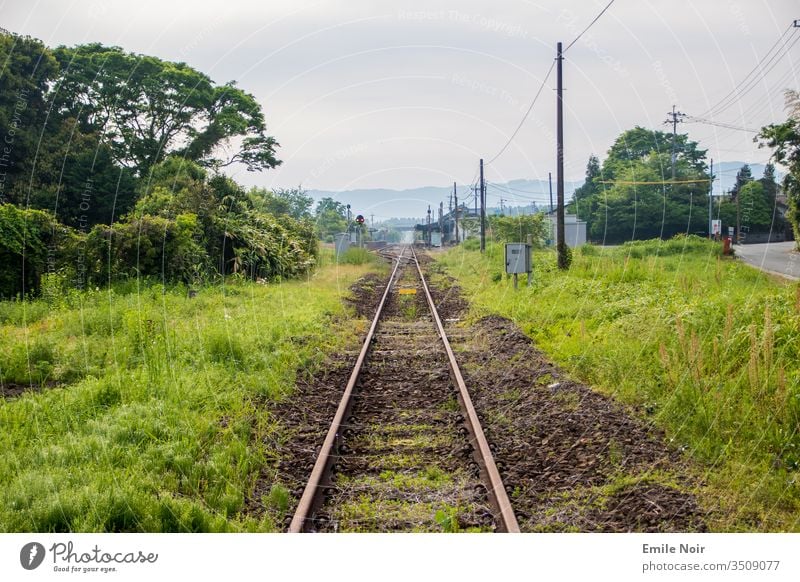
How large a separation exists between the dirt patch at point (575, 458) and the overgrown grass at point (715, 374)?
0.79ft

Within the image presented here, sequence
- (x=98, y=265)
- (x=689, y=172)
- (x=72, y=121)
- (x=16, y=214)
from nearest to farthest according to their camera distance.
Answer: (x=16, y=214), (x=98, y=265), (x=72, y=121), (x=689, y=172)

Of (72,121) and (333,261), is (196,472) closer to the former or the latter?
(72,121)

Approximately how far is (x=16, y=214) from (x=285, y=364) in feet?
26.8

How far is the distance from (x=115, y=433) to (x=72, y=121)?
983 inches

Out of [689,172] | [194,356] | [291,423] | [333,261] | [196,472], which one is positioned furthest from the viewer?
[689,172]

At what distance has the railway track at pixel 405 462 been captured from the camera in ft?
14.9

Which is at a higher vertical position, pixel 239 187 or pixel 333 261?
pixel 239 187

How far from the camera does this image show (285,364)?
9.20 meters

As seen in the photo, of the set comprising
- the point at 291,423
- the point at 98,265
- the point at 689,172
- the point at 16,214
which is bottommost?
the point at 291,423

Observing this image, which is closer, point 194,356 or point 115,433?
point 115,433

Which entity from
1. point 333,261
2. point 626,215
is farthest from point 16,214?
point 626,215

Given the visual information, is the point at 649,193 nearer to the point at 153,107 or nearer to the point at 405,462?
the point at 153,107

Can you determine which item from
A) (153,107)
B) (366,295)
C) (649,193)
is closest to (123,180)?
(153,107)

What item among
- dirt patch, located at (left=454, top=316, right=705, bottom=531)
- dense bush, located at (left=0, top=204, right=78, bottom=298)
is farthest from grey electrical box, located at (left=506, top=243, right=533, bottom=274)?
dense bush, located at (left=0, top=204, right=78, bottom=298)
